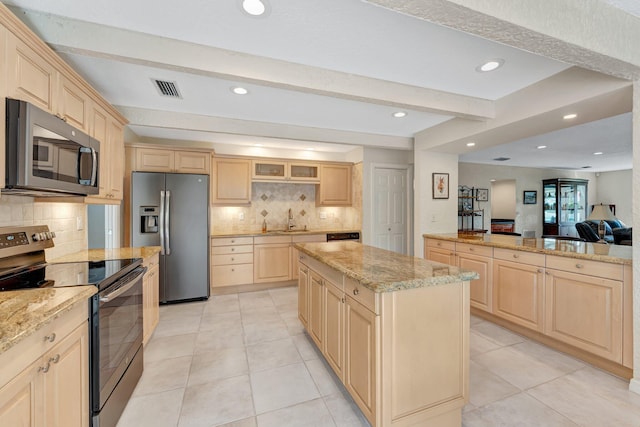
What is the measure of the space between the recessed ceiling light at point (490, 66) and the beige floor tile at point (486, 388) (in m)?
2.44

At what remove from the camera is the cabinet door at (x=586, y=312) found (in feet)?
6.63

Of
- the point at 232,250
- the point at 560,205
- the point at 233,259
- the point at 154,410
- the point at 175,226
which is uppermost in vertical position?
the point at 560,205

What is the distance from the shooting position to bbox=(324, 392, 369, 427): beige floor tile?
160 cm

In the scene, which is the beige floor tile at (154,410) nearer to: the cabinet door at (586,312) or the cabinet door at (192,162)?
the cabinet door at (192,162)

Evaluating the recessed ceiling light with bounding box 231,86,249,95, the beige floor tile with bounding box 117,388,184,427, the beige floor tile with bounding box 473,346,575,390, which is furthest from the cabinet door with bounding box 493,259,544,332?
the recessed ceiling light with bounding box 231,86,249,95

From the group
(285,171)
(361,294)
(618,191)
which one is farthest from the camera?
(618,191)

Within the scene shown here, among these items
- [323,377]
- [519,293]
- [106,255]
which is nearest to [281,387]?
[323,377]

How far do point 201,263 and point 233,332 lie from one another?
1.29 metres

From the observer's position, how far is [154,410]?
67.7 inches

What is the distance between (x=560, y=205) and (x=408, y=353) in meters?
8.80

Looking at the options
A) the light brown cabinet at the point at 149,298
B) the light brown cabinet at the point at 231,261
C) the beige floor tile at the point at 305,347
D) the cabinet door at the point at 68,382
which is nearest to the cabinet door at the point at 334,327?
the beige floor tile at the point at 305,347

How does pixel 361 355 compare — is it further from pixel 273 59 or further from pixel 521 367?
pixel 273 59

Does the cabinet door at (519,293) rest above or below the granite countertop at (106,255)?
below

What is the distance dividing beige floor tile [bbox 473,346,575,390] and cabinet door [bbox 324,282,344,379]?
1.27 meters
